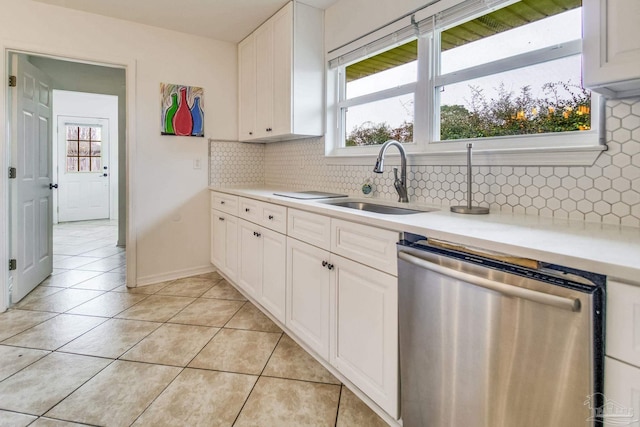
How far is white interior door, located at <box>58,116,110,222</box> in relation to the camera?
695 centimetres

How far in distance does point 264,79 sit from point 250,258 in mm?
1615

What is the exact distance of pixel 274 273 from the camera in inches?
90.5

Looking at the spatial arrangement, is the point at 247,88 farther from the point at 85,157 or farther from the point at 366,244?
the point at 85,157

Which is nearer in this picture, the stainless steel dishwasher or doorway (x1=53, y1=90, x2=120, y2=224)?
the stainless steel dishwasher

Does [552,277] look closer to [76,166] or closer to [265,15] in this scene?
[265,15]

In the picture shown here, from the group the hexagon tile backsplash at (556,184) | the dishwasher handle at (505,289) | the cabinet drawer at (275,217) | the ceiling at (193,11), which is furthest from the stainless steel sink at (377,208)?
the ceiling at (193,11)

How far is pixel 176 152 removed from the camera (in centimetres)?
337

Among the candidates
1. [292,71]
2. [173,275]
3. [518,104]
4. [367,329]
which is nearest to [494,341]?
[367,329]

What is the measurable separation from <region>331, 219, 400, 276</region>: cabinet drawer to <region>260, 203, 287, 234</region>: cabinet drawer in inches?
20.7

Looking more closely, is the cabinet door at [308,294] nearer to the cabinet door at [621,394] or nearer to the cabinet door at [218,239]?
the cabinet door at [621,394]

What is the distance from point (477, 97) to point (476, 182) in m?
0.47

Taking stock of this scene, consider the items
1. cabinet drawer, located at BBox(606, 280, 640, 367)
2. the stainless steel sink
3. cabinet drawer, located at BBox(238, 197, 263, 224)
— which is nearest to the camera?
cabinet drawer, located at BBox(606, 280, 640, 367)

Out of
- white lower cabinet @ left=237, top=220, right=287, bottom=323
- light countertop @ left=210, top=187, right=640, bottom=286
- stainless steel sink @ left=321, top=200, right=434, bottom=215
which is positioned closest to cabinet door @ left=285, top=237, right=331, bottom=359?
white lower cabinet @ left=237, top=220, right=287, bottom=323

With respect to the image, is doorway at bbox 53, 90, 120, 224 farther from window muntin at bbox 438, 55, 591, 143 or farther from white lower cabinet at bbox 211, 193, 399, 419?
window muntin at bbox 438, 55, 591, 143
